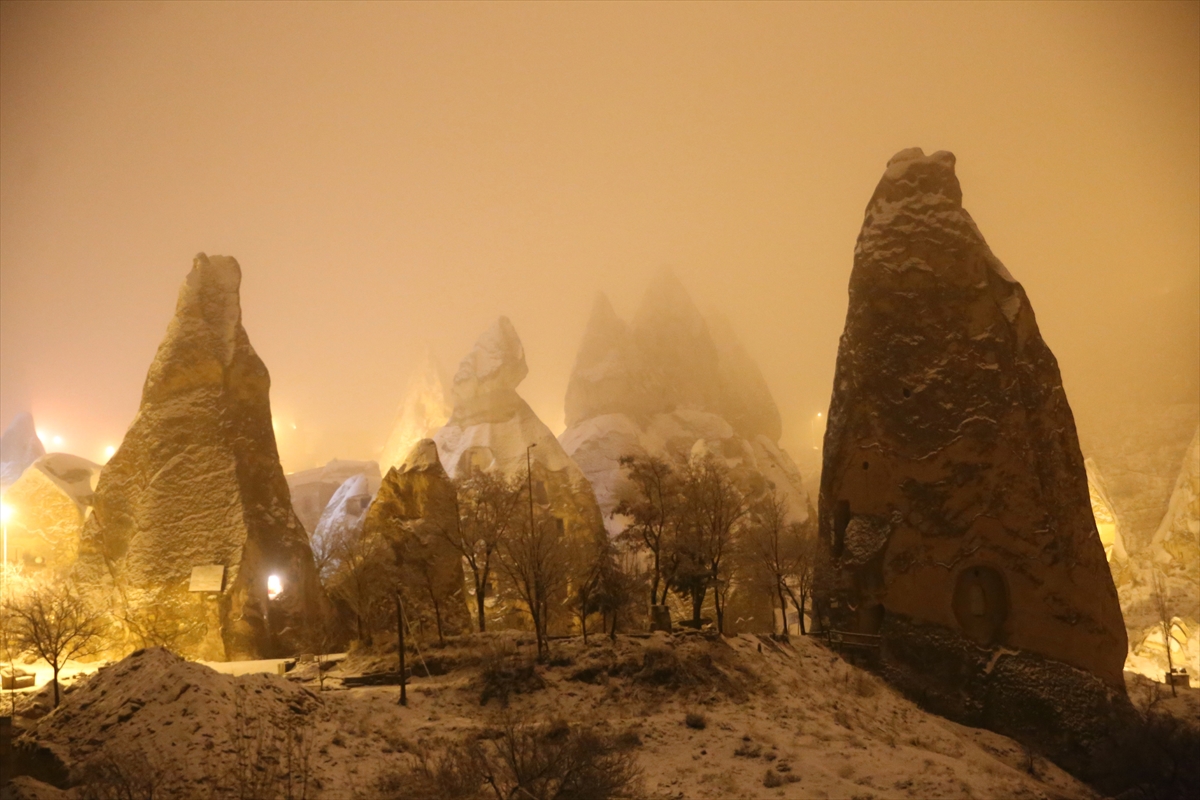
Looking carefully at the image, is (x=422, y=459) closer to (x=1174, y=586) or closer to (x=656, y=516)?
(x=656, y=516)

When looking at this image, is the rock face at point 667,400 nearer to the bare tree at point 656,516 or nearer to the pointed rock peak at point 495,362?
the pointed rock peak at point 495,362

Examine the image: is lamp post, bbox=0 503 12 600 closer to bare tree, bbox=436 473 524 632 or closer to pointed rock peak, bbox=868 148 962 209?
bare tree, bbox=436 473 524 632

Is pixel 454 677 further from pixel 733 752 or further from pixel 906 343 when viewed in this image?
pixel 906 343

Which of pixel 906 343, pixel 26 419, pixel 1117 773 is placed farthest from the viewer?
pixel 26 419

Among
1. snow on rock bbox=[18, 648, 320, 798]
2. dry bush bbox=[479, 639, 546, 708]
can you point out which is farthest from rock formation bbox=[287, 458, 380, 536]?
snow on rock bbox=[18, 648, 320, 798]

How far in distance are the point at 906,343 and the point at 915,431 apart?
2866 mm

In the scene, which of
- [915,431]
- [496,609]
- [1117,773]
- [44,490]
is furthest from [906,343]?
[44,490]

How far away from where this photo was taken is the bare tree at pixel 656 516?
1220 inches

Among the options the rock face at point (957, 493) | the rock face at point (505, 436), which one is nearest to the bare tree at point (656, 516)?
the rock face at point (957, 493)

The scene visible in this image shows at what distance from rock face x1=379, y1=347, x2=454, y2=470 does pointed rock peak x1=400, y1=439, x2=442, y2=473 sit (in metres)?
42.3

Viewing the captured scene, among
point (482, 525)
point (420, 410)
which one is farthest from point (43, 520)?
point (420, 410)

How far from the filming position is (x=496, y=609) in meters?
40.4

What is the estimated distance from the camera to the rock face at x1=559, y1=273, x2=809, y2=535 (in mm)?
62969

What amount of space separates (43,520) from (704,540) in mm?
31532
